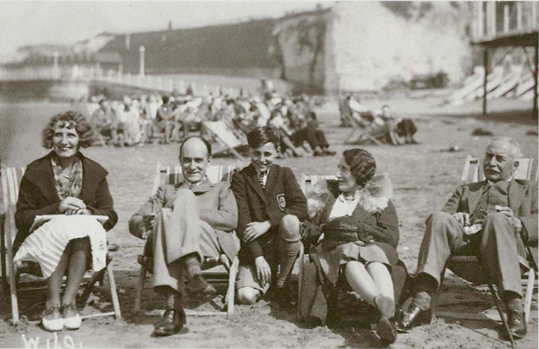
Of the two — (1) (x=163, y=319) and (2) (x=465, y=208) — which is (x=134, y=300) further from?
(2) (x=465, y=208)

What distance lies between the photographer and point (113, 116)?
61.6 ft

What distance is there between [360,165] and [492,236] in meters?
0.90

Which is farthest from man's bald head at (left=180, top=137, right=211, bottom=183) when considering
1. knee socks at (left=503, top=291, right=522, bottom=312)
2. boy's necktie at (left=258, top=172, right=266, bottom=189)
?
knee socks at (left=503, top=291, right=522, bottom=312)

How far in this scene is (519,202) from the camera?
4.49m

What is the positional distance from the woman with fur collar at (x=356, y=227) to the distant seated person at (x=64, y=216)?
4.38 feet

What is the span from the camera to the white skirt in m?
4.05

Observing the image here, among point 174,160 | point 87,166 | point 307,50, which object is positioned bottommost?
point 174,160

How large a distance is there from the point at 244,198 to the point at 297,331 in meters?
1.01

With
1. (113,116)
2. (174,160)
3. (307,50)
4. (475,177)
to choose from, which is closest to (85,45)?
(307,50)

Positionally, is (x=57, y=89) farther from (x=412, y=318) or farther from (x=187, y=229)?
(x=412, y=318)

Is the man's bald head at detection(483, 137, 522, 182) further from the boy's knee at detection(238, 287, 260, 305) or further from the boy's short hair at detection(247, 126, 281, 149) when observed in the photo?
the boy's knee at detection(238, 287, 260, 305)

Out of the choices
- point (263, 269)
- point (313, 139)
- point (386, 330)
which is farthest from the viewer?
point (313, 139)

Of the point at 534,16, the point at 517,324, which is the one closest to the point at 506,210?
the point at 517,324

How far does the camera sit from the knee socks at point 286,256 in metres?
4.56
